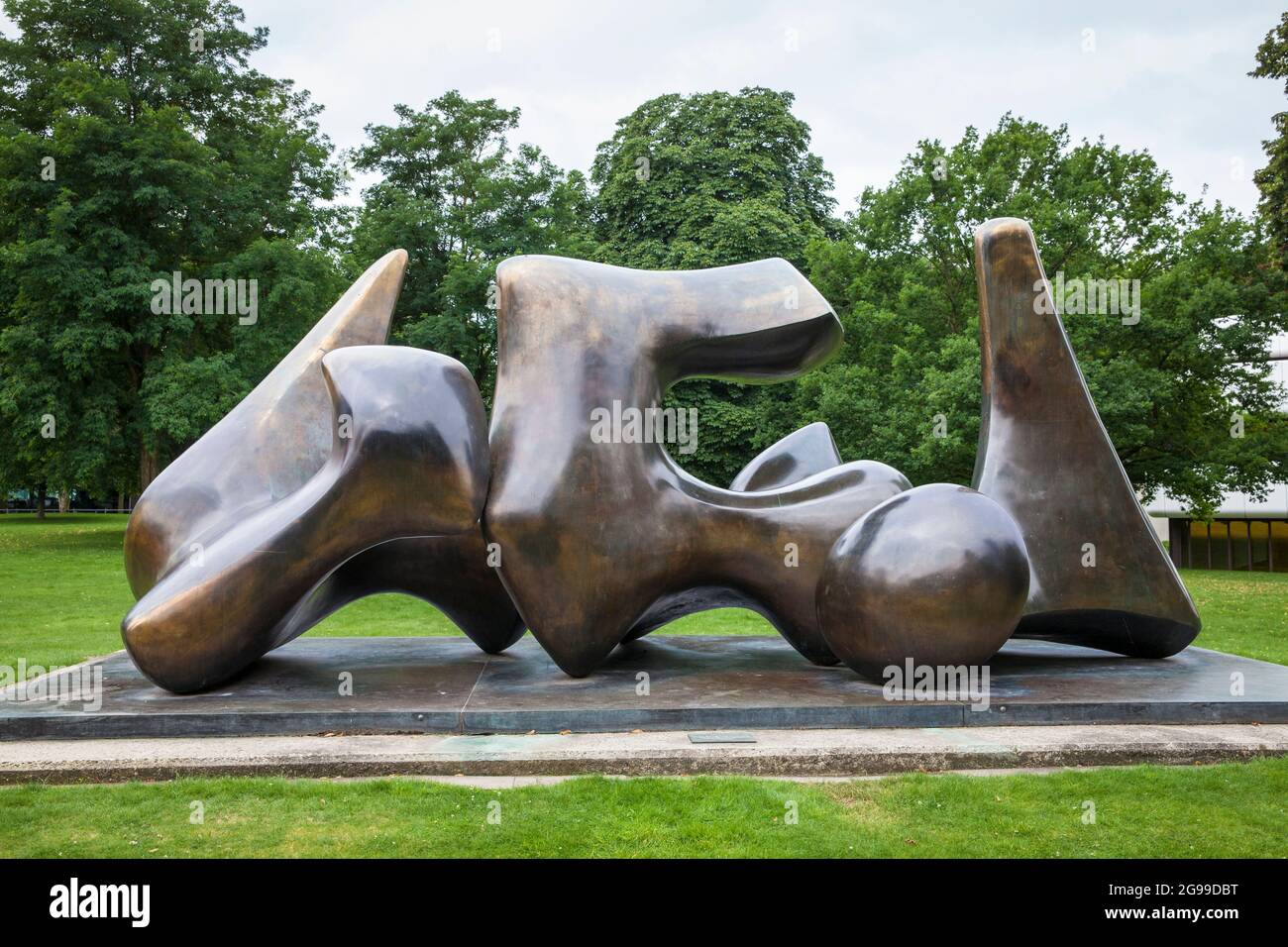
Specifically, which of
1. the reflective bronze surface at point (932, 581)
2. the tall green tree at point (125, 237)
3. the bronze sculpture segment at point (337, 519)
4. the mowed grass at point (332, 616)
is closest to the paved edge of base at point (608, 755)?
the reflective bronze surface at point (932, 581)

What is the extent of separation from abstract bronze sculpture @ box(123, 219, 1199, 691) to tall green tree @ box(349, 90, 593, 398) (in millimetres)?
19705

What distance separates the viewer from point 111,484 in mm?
35594

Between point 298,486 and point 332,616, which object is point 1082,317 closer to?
point 332,616

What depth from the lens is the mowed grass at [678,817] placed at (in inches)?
229

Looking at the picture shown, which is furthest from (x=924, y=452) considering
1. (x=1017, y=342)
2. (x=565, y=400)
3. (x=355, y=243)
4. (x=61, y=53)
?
(x=61, y=53)

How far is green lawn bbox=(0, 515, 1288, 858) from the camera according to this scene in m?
5.82

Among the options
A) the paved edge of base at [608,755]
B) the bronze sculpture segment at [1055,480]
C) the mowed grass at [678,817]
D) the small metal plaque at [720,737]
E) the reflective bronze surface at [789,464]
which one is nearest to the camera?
the mowed grass at [678,817]

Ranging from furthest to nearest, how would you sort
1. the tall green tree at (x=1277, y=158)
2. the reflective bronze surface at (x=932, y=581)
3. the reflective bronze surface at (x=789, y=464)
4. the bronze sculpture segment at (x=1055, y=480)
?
the tall green tree at (x=1277, y=158)
the reflective bronze surface at (x=789, y=464)
the bronze sculpture segment at (x=1055, y=480)
the reflective bronze surface at (x=932, y=581)

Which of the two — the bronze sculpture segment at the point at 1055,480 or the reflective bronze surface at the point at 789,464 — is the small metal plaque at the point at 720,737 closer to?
the reflective bronze surface at the point at 789,464

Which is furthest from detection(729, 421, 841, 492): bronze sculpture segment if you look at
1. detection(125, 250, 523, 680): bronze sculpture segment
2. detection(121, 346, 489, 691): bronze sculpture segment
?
detection(121, 346, 489, 691): bronze sculpture segment

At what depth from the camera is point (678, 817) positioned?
6281 mm

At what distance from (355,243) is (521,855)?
30299 mm

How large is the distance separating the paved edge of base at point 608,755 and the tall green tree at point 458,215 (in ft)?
74.3

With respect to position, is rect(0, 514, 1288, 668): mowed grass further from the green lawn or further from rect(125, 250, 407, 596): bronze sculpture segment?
the green lawn
